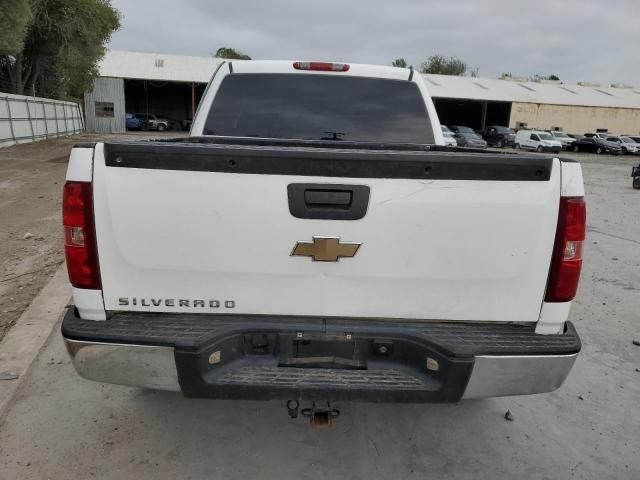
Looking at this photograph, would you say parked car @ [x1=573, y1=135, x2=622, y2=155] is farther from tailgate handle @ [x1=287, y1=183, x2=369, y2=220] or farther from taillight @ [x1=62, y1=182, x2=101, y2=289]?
taillight @ [x1=62, y1=182, x2=101, y2=289]

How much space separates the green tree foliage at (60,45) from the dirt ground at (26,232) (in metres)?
13.8

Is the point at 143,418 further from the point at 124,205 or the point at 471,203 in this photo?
the point at 471,203

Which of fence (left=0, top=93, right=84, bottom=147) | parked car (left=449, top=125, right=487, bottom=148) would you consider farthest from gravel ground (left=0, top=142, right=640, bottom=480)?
parked car (left=449, top=125, right=487, bottom=148)

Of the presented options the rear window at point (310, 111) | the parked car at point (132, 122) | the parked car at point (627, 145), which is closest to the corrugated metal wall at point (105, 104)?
the parked car at point (132, 122)

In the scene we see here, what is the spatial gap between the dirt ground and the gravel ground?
155 centimetres

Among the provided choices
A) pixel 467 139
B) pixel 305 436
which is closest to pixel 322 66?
pixel 305 436

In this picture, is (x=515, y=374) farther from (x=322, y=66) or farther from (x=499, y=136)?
(x=499, y=136)

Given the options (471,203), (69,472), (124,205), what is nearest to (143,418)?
(69,472)

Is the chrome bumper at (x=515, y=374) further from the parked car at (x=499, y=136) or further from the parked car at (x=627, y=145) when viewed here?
the parked car at (x=627, y=145)

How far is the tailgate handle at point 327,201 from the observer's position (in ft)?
6.94

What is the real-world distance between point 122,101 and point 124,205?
40634 millimetres

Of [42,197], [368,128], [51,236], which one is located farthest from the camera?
[42,197]

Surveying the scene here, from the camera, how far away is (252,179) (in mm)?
2105

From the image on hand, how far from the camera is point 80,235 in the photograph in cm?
215
